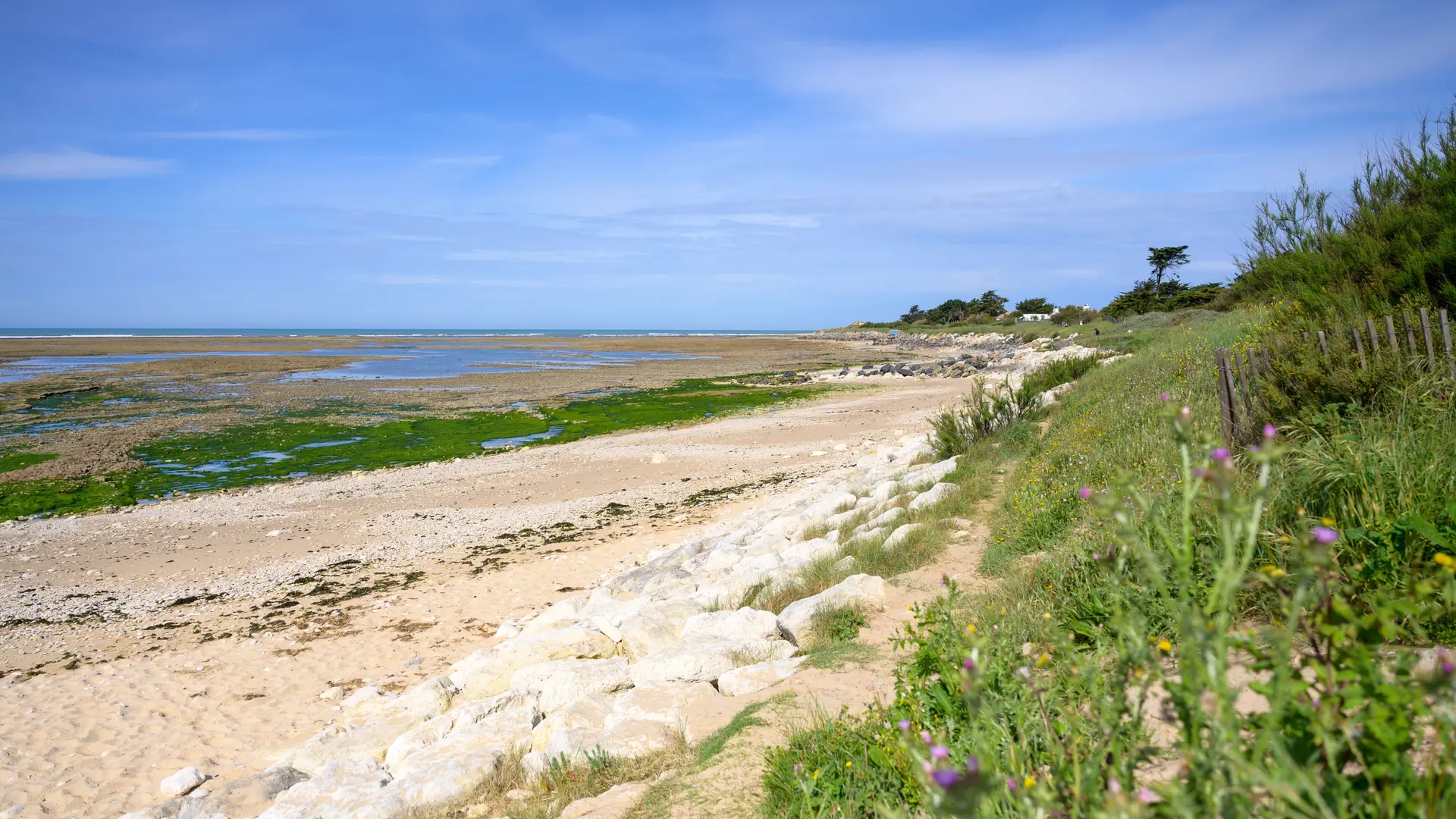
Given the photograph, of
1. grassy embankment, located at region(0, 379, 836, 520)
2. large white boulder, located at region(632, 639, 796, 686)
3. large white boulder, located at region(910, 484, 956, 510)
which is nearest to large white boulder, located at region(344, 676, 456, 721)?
large white boulder, located at region(632, 639, 796, 686)

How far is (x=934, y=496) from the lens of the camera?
8156mm

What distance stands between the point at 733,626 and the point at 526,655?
1932mm

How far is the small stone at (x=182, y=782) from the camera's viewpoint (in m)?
5.44

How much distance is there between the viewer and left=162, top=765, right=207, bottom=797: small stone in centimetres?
544

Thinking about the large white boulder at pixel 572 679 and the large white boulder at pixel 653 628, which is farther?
the large white boulder at pixel 653 628

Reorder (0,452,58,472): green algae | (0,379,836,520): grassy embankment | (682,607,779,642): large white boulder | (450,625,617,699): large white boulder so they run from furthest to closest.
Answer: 1. (0,452,58,472): green algae
2. (0,379,836,520): grassy embankment
3. (450,625,617,699): large white boulder
4. (682,607,779,642): large white boulder

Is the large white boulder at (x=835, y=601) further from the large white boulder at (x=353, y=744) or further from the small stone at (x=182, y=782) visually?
the small stone at (x=182, y=782)

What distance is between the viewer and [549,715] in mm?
4984

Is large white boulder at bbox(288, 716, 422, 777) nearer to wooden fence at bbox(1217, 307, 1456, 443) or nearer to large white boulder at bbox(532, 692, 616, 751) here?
large white boulder at bbox(532, 692, 616, 751)

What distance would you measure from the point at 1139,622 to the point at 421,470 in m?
17.5

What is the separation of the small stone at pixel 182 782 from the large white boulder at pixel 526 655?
1841 millimetres

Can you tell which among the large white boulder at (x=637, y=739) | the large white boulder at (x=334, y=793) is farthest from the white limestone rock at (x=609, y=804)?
the large white boulder at (x=334, y=793)

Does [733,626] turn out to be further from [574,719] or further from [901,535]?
[901,535]

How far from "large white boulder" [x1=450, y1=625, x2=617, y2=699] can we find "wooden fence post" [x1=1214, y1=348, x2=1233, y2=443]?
5583mm
